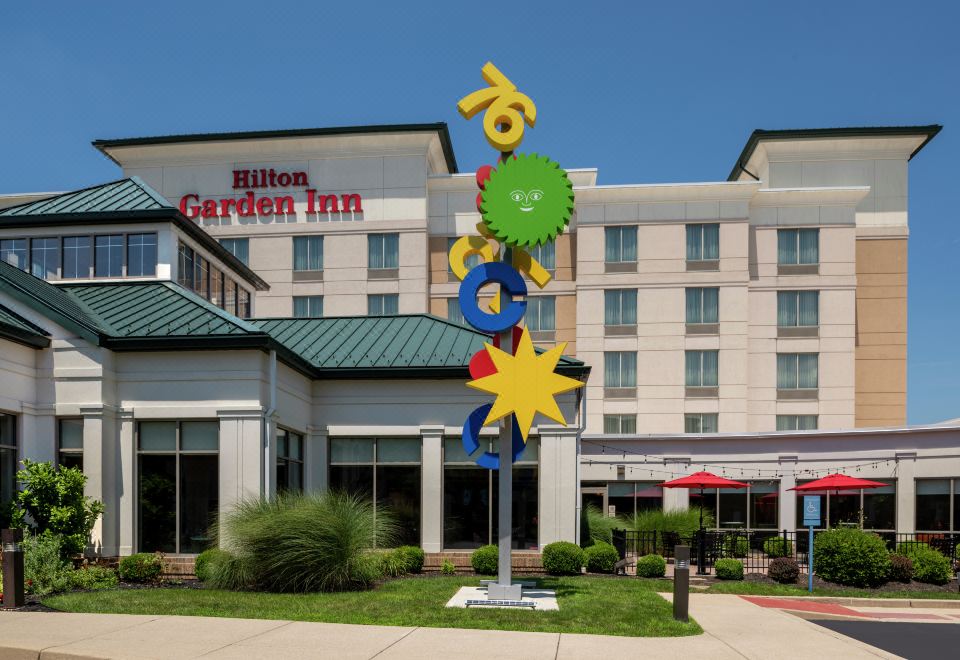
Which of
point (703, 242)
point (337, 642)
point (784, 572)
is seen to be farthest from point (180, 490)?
point (703, 242)

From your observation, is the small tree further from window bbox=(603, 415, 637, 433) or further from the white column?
window bbox=(603, 415, 637, 433)

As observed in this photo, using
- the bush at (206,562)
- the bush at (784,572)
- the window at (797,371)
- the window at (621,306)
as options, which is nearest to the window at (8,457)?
the bush at (206,562)

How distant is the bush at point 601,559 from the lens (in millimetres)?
22734

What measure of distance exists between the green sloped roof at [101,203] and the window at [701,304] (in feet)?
99.3

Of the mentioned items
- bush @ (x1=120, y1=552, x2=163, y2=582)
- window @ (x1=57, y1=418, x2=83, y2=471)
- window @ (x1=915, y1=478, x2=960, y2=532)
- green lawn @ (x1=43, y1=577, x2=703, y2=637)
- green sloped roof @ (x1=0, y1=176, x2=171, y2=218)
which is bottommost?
window @ (x1=915, y1=478, x2=960, y2=532)

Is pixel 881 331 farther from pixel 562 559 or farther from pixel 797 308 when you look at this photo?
pixel 562 559

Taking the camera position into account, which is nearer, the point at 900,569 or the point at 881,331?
the point at 900,569

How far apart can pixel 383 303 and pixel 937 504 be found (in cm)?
2813

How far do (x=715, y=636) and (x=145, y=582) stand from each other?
11815mm

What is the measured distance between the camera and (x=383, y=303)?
166 feet

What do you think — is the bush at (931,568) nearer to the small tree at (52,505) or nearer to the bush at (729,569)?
the bush at (729,569)

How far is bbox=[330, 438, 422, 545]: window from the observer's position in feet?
79.4

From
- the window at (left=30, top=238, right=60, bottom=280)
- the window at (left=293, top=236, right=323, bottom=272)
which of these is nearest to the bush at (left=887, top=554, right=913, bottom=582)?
the window at (left=30, top=238, right=60, bottom=280)

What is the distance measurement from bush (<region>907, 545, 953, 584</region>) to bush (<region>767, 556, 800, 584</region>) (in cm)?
284
